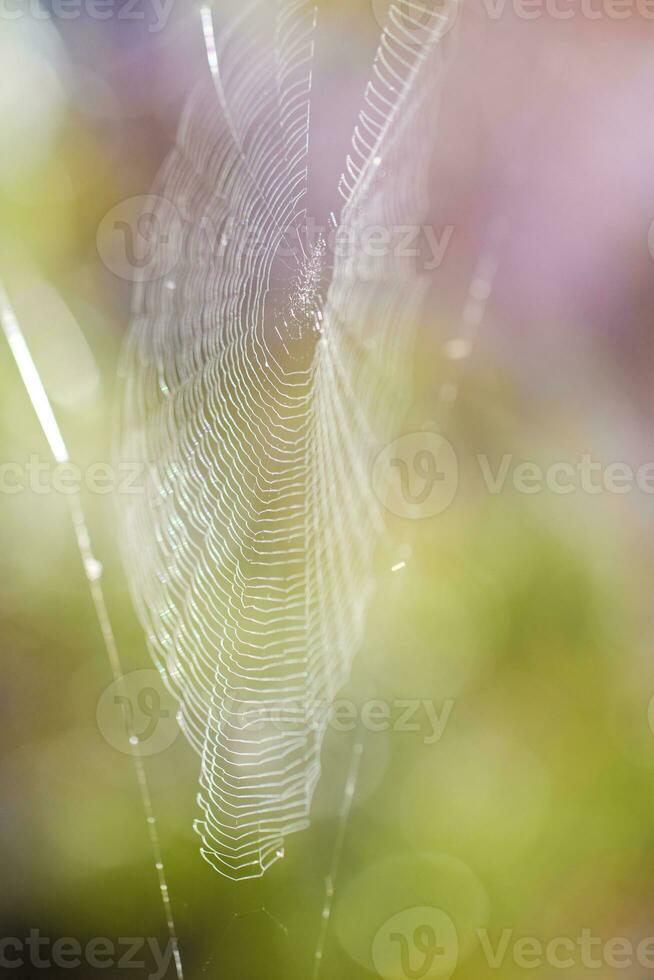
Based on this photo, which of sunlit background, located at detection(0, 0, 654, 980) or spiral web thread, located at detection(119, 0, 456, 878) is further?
sunlit background, located at detection(0, 0, 654, 980)

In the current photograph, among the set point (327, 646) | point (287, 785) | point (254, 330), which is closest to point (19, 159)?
point (254, 330)

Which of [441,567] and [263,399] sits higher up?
[263,399]

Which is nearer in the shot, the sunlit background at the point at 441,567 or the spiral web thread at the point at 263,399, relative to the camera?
→ the spiral web thread at the point at 263,399

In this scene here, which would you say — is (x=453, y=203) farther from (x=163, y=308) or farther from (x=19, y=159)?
(x=19, y=159)
